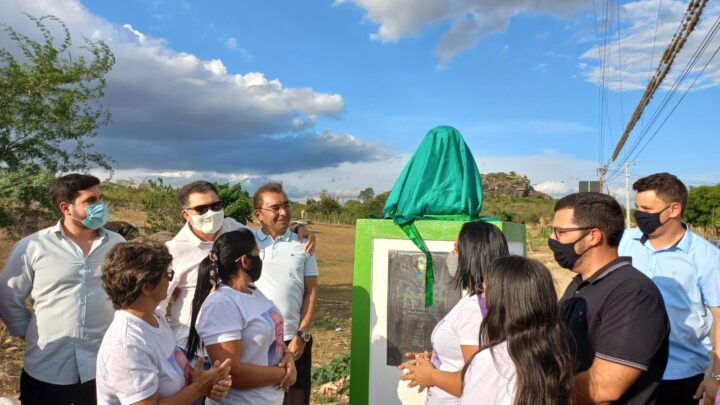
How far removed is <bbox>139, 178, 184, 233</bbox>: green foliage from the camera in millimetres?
9789

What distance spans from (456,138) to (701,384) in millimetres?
2209

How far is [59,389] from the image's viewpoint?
2980mm

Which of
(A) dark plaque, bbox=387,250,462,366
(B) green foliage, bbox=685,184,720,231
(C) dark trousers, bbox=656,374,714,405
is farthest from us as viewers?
(B) green foliage, bbox=685,184,720,231

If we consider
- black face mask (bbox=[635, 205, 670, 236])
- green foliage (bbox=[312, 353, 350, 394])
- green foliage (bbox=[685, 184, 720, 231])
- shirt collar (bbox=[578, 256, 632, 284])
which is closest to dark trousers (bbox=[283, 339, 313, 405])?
shirt collar (bbox=[578, 256, 632, 284])

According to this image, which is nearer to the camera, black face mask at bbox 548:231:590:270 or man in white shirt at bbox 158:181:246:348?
black face mask at bbox 548:231:590:270

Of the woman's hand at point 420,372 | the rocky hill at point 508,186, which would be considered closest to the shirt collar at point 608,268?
the woman's hand at point 420,372

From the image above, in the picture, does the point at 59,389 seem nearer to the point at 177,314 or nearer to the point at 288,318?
the point at 177,314

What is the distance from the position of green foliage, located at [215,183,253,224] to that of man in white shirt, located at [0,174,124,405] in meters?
9.18

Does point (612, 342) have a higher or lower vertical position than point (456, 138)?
lower

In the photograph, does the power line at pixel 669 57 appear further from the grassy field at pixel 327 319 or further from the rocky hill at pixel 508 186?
the rocky hill at pixel 508 186

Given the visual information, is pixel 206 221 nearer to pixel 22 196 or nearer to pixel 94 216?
pixel 94 216

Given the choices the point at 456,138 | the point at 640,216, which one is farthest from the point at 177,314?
the point at 640,216

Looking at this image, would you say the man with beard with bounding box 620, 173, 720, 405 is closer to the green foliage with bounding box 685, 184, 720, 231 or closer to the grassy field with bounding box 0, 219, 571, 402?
the grassy field with bounding box 0, 219, 571, 402

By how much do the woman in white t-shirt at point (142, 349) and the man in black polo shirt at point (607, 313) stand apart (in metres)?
1.50
